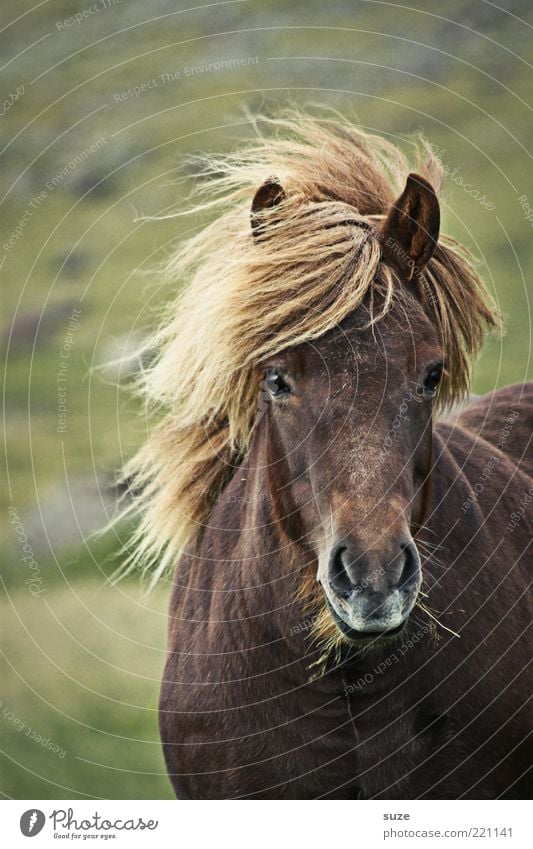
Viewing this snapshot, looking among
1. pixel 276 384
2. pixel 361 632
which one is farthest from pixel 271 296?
pixel 361 632

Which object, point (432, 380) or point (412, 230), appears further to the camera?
point (412, 230)

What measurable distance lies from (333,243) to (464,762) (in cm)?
166

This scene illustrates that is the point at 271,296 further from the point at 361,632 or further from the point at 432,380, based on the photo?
the point at 361,632

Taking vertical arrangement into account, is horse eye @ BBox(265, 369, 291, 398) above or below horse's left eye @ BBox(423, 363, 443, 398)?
above

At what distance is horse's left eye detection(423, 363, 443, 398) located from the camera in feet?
9.32

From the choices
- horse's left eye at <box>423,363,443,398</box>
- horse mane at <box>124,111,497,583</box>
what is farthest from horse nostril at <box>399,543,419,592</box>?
horse mane at <box>124,111,497,583</box>

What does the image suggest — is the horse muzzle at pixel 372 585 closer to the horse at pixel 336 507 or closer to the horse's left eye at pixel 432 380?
the horse at pixel 336 507

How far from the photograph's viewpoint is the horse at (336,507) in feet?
9.01

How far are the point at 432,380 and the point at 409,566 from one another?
60 centimetres

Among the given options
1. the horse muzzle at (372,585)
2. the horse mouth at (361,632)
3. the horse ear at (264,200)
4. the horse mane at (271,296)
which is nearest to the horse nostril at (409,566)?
the horse muzzle at (372,585)

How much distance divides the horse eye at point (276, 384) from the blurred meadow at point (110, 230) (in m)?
3.26

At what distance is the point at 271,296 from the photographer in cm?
295

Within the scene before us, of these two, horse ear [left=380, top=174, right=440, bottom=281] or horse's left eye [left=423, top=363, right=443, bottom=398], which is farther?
horse ear [left=380, top=174, right=440, bottom=281]

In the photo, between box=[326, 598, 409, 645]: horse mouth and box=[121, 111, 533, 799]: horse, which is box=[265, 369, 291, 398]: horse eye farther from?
box=[326, 598, 409, 645]: horse mouth
